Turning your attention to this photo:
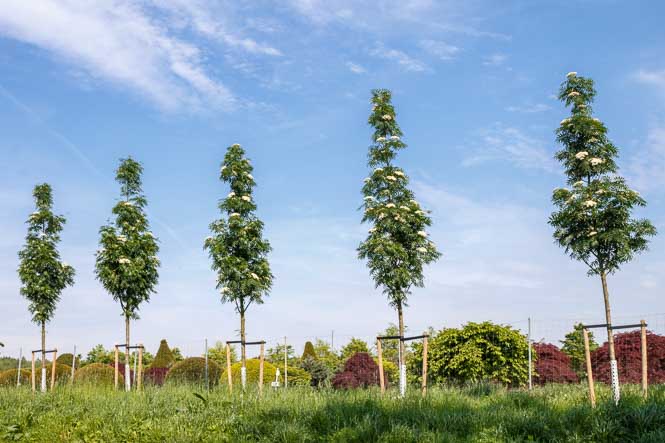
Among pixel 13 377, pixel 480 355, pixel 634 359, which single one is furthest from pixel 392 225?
pixel 13 377

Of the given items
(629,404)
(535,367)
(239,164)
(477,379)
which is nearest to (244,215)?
(239,164)

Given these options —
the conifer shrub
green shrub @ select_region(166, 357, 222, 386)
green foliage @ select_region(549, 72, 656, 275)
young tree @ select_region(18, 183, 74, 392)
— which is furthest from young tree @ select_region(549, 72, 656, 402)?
young tree @ select_region(18, 183, 74, 392)

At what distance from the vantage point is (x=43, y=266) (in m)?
24.7

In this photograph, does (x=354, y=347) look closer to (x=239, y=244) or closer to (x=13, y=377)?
(x=239, y=244)

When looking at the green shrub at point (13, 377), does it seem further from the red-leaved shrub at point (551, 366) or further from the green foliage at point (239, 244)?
the red-leaved shrub at point (551, 366)

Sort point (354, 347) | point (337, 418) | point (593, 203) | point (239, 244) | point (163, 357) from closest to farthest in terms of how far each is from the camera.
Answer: point (337, 418)
point (593, 203)
point (239, 244)
point (354, 347)
point (163, 357)

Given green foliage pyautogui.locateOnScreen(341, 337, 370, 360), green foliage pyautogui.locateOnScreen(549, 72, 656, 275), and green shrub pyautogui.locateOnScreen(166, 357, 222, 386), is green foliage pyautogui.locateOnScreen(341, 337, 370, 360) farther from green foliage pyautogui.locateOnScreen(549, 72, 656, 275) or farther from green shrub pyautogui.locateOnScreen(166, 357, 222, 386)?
green foliage pyautogui.locateOnScreen(549, 72, 656, 275)

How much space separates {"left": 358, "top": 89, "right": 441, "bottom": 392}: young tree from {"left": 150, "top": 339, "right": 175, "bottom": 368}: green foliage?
17.1m

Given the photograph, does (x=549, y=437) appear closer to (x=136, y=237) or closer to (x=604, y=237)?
(x=604, y=237)

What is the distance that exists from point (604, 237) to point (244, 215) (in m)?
11.0

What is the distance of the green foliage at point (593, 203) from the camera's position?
53.3 ft

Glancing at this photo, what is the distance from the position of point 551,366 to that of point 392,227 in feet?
21.6

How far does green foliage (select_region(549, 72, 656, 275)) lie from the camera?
16234mm

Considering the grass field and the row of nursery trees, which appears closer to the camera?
the grass field
